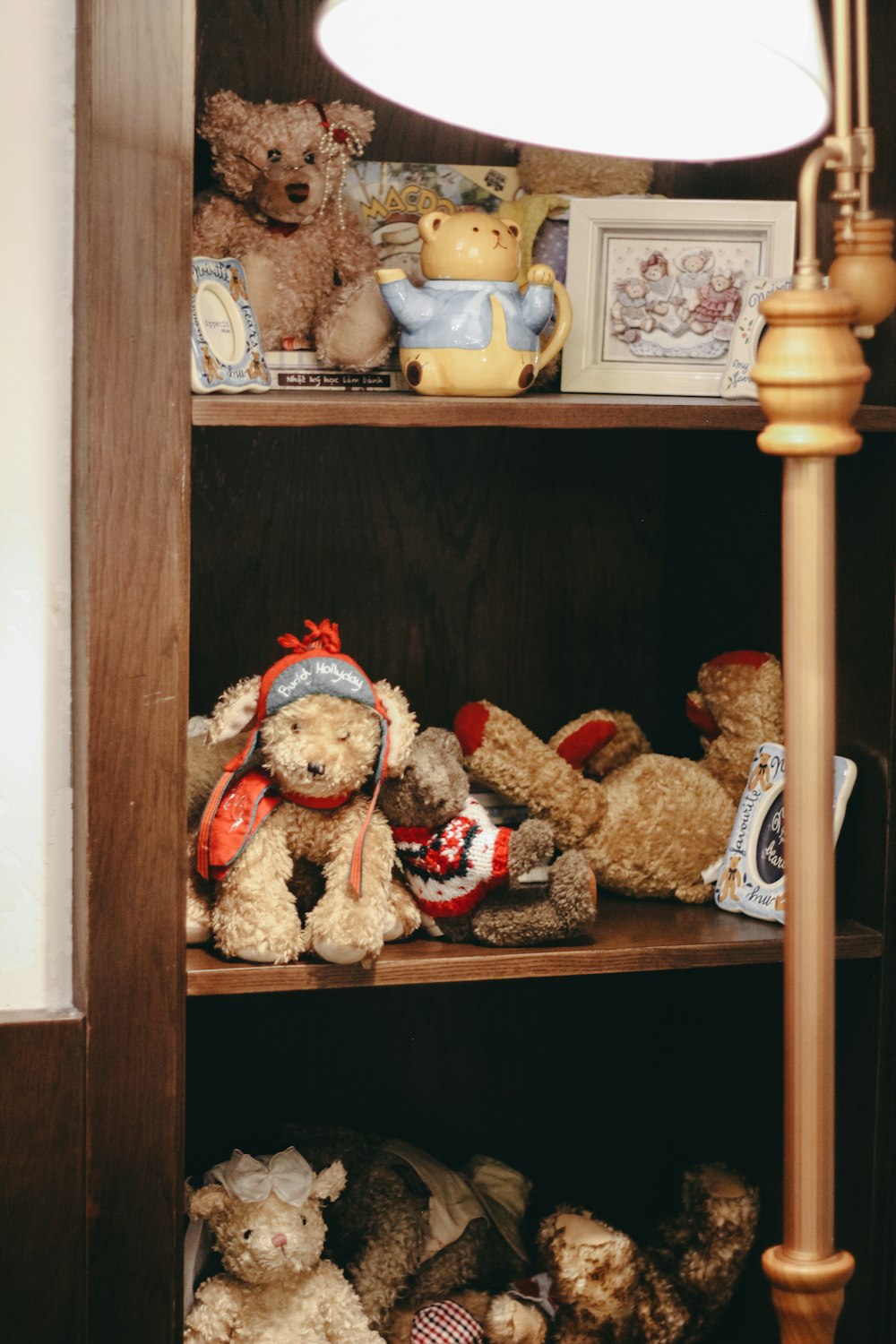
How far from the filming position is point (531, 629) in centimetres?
175

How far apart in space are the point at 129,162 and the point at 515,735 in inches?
26.8

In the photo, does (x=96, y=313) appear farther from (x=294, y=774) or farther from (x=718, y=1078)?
(x=718, y=1078)

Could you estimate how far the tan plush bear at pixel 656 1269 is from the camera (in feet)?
5.13

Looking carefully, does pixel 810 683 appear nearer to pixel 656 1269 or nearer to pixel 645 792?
pixel 645 792

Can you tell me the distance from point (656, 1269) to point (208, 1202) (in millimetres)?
527

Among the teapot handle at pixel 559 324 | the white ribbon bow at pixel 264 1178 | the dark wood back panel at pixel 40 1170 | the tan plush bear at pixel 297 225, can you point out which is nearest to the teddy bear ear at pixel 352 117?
the tan plush bear at pixel 297 225

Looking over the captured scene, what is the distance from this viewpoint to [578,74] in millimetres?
882

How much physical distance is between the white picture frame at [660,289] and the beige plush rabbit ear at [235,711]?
0.47m

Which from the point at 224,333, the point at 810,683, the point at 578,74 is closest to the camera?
the point at 810,683

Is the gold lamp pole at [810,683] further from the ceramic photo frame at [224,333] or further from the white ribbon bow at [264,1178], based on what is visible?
the white ribbon bow at [264,1178]

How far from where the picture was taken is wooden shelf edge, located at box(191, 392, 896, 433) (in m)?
1.19

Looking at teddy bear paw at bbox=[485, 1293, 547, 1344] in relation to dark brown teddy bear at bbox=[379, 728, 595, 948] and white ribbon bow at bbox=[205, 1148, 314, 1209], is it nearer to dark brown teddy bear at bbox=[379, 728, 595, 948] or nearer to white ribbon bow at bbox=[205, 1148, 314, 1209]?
white ribbon bow at bbox=[205, 1148, 314, 1209]

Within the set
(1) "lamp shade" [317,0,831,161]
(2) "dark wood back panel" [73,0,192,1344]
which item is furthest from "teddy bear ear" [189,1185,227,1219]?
(1) "lamp shade" [317,0,831,161]

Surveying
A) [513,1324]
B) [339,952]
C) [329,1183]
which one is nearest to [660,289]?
[339,952]
